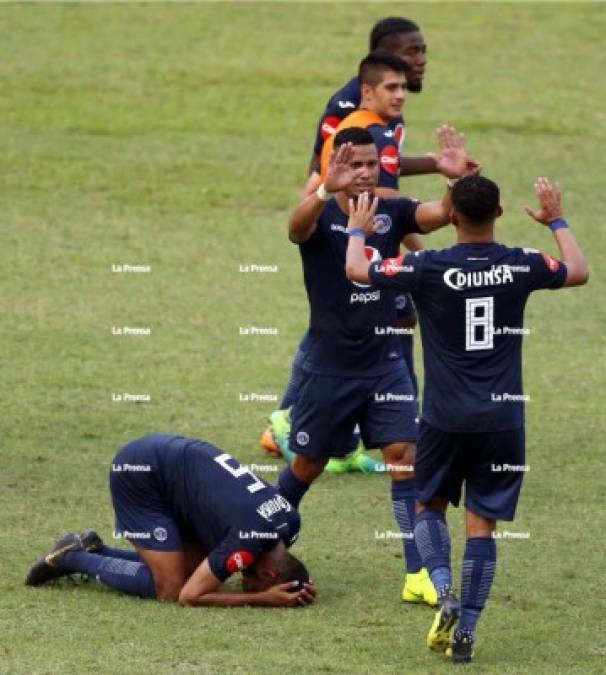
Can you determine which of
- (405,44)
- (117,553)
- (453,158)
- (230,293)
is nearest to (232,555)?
(117,553)

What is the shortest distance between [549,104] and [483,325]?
1573 centimetres

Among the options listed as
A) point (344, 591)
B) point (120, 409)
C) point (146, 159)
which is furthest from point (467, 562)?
point (146, 159)

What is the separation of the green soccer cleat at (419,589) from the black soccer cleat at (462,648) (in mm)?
986

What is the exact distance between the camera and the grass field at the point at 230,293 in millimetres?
9305

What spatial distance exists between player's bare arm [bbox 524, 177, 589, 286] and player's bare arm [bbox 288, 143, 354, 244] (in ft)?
3.12

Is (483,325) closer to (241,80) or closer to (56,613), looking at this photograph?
(56,613)

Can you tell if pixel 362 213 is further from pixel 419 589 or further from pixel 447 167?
pixel 419 589

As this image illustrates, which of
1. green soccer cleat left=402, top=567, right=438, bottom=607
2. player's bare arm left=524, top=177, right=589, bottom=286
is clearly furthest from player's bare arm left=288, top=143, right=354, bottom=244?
green soccer cleat left=402, top=567, right=438, bottom=607

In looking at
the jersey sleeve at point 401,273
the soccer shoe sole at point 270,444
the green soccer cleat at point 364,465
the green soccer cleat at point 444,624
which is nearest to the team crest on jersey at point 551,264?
the jersey sleeve at point 401,273

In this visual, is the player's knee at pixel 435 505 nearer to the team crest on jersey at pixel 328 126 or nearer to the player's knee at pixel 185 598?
the player's knee at pixel 185 598

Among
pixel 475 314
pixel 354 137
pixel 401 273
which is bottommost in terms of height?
pixel 475 314

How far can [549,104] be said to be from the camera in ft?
78.8

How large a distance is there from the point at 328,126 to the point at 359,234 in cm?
331

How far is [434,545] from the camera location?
9.08 m
